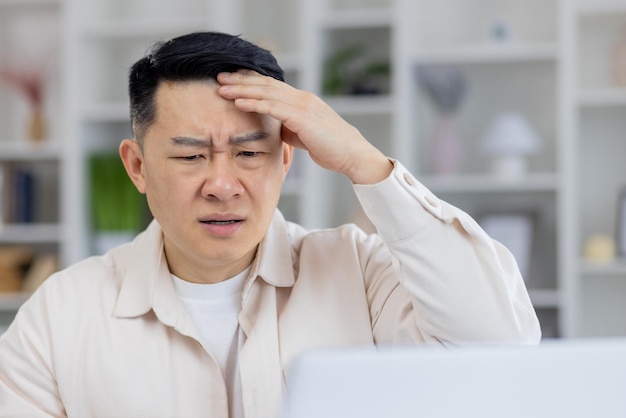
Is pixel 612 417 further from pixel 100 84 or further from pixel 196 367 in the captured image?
pixel 100 84

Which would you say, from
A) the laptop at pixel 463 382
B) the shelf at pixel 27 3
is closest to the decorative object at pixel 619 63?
the shelf at pixel 27 3

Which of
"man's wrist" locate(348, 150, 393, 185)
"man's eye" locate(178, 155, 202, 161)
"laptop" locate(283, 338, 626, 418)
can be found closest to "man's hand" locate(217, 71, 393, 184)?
"man's wrist" locate(348, 150, 393, 185)

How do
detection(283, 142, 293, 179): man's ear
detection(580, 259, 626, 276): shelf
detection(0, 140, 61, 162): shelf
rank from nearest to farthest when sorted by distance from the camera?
detection(283, 142, 293, 179): man's ear → detection(580, 259, 626, 276): shelf → detection(0, 140, 61, 162): shelf

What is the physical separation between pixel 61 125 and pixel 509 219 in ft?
7.11

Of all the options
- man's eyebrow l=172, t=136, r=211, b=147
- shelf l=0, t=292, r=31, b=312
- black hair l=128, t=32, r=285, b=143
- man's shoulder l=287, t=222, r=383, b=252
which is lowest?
shelf l=0, t=292, r=31, b=312

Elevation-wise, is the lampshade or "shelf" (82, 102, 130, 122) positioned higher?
"shelf" (82, 102, 130, 122)

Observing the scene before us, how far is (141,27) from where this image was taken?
4219mm

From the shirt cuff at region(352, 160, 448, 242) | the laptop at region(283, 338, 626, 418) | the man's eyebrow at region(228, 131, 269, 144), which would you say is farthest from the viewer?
the man's eyebrow at region(228, 131, 269, 144)

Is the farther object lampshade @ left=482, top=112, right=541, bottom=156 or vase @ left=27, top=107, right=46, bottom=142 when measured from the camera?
vase @ left=27, top=107, right=46, bottom=142

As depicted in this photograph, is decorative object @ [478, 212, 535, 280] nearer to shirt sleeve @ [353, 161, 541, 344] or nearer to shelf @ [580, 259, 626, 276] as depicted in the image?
shelf @ [580, 259, 626, 276]

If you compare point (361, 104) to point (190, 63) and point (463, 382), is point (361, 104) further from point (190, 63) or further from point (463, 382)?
point (463, 382)

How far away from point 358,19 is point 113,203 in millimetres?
1378

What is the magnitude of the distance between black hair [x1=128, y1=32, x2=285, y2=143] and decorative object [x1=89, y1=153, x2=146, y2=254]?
2714mm

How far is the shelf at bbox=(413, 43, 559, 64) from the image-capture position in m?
3.81
